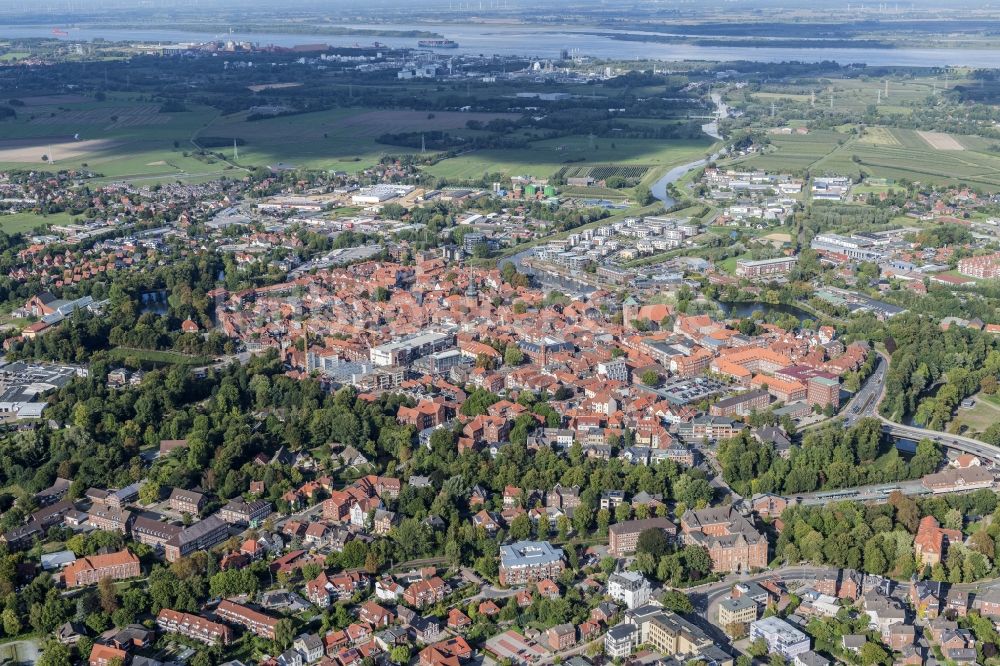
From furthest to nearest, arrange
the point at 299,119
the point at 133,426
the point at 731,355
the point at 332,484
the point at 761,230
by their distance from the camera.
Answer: the point at 299,119, the point at 761,230, the point at 731,355, the point at 133,426, the point at 332,484

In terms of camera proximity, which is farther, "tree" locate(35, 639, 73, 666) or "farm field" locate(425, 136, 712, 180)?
"farm field" locate(425, 136, 712, 180)

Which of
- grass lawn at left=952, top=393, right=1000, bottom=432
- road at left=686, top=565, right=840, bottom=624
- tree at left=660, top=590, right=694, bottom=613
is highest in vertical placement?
tree at left=660, top=590, right=694, bottom=613

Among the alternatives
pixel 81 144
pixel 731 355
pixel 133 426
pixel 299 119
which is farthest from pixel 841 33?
pixel 133 426

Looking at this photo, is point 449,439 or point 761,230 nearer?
point 449,439

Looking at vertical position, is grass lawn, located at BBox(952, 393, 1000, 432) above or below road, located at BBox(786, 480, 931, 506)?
below

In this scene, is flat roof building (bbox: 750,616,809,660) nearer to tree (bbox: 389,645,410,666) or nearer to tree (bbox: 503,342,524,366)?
tree (bbox: 389,645,410,666)

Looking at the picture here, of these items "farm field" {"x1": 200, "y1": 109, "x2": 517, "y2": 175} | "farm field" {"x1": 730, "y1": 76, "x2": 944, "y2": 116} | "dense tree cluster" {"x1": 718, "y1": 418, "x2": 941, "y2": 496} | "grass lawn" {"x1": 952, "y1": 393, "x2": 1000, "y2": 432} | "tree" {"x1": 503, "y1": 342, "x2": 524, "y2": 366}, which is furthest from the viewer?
"farm field" {"x1": 730, "y1": 76, "x2": 944, "y2": 116}

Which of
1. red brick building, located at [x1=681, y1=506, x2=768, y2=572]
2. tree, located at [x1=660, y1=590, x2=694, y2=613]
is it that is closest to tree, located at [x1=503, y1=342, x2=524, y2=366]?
red brick building, located at [x1=681, y1=506, x2=768, y2=572]

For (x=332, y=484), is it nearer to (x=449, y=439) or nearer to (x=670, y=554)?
(x=449, y=439)
